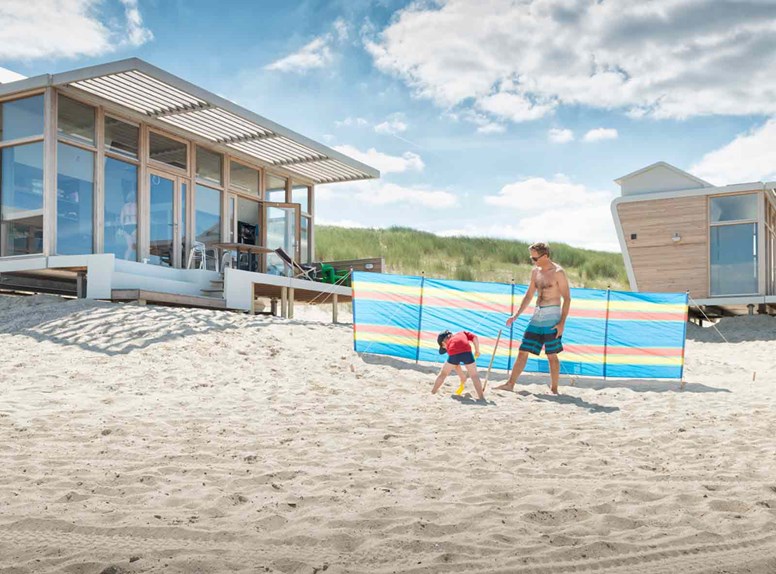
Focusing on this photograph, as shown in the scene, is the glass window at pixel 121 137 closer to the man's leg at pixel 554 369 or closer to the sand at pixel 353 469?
the sand at pixel 353 469

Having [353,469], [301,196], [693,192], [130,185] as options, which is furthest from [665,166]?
[353,469]

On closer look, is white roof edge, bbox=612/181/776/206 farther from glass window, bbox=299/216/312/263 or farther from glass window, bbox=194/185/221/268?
glass window, bbox=194/185/221/268

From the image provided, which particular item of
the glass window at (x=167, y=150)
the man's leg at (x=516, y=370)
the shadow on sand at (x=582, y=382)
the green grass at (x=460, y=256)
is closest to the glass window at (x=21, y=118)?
the glass window at (x=167, y=150)

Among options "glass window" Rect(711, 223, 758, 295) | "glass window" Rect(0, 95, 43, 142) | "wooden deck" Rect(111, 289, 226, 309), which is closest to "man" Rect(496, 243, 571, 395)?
"wooden deck" Rect(111, 289, 226, 309)

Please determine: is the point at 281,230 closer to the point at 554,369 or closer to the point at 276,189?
the point at 276,189

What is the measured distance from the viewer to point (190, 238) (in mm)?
14656

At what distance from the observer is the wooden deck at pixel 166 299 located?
11344mm

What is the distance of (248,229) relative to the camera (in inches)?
652

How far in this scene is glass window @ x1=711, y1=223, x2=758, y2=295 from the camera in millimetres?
17047

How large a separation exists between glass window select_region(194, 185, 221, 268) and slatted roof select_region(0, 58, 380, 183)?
3.46 ft

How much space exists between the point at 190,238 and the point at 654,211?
34.8ft

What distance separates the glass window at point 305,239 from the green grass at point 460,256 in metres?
10.5

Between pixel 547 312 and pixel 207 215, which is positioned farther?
pixel 207 215

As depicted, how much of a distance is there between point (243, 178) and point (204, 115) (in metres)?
3.22
